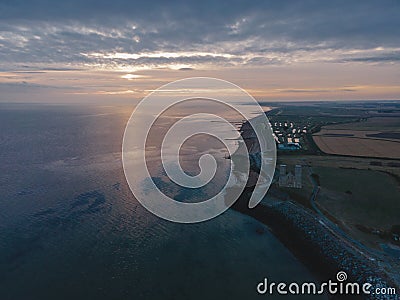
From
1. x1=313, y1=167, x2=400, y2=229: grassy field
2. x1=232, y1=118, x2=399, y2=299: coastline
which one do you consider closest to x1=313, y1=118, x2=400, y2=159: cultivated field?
x1=313, y1=167, x2=400, y2=229: grassy field

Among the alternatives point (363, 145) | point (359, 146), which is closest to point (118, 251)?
point (359, 146)

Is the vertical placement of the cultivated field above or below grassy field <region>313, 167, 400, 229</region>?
below

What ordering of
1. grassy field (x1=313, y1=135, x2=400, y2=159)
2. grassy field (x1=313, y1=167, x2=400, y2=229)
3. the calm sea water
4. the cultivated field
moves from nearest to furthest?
the calm sea water → grassy field (x1=313, y1=167, x2=400, y2=229) → grassy field (x1=313, y1=135, x2=400, y2=159) → the cultivated field

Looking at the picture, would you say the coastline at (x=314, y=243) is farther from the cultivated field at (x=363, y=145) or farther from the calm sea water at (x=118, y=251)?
the cultivated field at (x=363, y=145)

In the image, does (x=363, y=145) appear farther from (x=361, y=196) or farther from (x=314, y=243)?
(x=314, y=243)

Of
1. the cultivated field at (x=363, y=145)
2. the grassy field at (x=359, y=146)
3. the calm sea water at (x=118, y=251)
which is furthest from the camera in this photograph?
the cultivated field at (x=363, y=145)

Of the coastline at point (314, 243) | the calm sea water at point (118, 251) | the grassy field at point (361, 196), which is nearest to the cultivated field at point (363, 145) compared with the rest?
the grassy field at point (361, 196)

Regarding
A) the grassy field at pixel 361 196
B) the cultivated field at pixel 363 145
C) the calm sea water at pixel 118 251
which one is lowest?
the calm sea water at pixel 118 251

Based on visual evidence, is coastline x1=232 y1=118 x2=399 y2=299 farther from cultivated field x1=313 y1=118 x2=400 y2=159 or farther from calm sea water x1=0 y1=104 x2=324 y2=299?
cultivated field x1=313 y1=118 x2=400 y2=159
